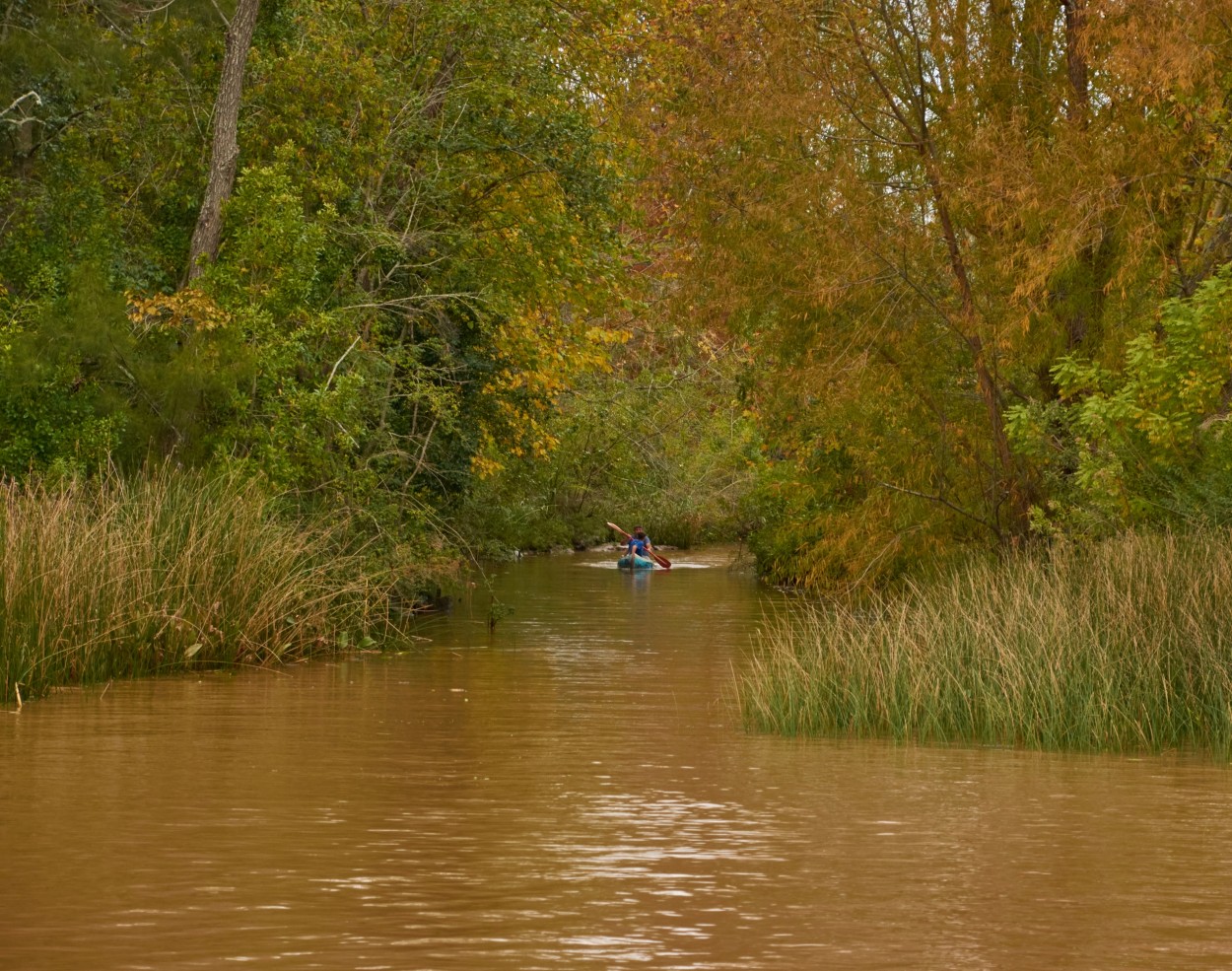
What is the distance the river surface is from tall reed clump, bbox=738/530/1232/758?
0.56m

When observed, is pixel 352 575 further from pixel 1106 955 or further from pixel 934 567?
pixel 1106 955

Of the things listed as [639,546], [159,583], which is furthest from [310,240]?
[639,546]

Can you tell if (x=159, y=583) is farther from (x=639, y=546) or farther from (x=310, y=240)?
(x=639, y=546)

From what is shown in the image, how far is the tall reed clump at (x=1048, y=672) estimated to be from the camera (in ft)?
39.0

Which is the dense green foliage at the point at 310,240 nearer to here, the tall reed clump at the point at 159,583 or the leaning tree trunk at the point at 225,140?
the leaning tree trunk at the point at 225,140

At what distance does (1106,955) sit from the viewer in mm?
6488

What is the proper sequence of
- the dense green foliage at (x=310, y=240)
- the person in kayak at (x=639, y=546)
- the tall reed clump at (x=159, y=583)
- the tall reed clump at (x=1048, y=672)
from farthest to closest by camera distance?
the person in kayak at (x=639, y=546) < the dense green foliage at (x=310, y=240) < the tall reed clump at (x=159, y=583) < the tall reed clump at (x=1048, y=672)

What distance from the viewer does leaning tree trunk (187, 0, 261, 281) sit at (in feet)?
69.9

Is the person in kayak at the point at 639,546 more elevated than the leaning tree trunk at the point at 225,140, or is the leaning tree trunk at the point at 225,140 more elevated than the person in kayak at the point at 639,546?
the leaning tree trunk at the point at 225,140

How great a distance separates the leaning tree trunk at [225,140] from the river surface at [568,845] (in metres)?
8.29

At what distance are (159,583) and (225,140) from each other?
7453 mm

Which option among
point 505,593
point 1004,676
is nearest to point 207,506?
point 1004,676

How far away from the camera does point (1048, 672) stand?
12148mm

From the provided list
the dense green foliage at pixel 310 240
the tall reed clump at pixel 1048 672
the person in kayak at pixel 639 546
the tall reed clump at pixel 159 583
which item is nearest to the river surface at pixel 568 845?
the tall reed clump at pixel 1048 672
